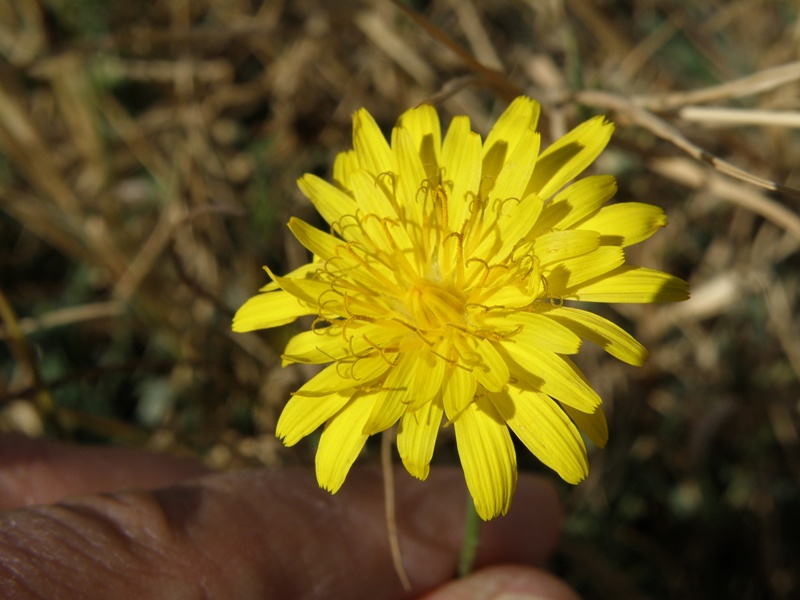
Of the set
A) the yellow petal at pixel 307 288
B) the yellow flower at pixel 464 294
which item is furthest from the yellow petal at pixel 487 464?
the yellow petal at pixel 307 288

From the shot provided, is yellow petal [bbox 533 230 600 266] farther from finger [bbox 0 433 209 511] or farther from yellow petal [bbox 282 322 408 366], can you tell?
finger [bbox 0 433 209 511]

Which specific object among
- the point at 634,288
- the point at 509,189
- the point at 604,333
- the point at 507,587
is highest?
the point at 509,189

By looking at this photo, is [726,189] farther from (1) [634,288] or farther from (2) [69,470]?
(2) [69,470]

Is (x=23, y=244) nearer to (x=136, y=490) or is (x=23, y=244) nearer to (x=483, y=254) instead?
(x=136, y=490)

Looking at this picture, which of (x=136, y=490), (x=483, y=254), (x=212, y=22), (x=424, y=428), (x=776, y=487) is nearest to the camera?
(x=424, y=428)

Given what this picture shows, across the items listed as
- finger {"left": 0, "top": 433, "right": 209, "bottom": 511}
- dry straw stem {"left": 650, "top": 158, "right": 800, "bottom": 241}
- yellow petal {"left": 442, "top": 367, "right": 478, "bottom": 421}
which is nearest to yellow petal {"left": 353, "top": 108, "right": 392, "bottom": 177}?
yellow petal {"left": 442, "top": 367, "right": 478, "bottom": 421}

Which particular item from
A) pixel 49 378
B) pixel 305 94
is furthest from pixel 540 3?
pixel 49 378

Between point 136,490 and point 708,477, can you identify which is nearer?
point 136,490

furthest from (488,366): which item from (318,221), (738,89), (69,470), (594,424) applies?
(318,221)
